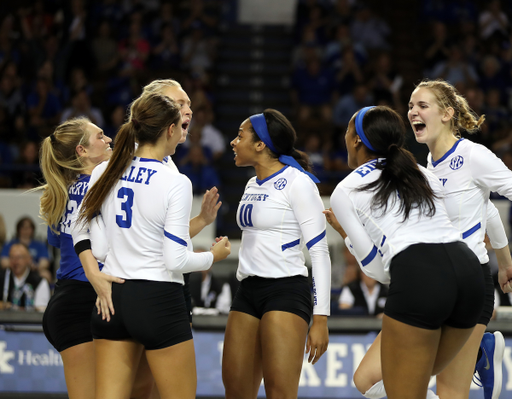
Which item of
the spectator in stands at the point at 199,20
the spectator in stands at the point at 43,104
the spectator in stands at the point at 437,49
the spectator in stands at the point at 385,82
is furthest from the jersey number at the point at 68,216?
the spectator in stands at the point at 199,20

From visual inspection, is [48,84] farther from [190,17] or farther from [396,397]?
[396,397]

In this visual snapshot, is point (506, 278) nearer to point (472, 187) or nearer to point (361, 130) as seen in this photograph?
point (472, 187)

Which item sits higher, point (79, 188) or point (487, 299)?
point (79, 188)

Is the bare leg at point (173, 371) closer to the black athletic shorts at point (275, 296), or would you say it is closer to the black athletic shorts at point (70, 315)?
the black athletic shorts at point (70, 315)

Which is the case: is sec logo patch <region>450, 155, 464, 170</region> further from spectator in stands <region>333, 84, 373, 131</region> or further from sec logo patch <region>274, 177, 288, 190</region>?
spectator in stands <region>333, 84, 373, 131</region>

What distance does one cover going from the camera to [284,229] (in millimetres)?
3334

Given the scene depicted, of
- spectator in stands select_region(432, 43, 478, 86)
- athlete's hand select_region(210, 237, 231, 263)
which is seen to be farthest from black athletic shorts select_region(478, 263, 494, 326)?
spectator in stands select_region(432, 43, 478, 86)

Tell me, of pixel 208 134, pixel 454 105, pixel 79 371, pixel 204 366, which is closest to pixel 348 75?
pixel 208 134

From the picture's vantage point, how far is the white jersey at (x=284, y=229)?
128 inches

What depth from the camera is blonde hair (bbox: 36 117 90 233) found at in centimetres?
322

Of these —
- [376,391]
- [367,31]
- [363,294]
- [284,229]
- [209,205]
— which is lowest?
[363,294]

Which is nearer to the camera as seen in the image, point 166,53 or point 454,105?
point 454,105

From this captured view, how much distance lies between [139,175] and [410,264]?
122 centimetres

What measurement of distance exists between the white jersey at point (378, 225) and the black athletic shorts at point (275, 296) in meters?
0.57
